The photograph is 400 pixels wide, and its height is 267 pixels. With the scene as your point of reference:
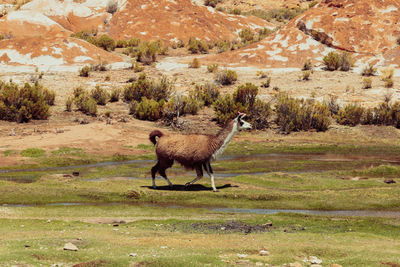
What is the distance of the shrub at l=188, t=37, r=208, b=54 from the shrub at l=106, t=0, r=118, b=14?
15039 millimetres

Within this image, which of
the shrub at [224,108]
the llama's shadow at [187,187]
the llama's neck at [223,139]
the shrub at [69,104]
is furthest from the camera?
the shrub at [69,104]

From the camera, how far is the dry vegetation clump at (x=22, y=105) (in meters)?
34.6

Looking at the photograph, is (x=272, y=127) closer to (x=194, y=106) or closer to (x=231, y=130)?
A: (x=194, y=106)

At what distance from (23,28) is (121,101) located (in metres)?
22.7

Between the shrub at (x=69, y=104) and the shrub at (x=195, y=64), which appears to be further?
the shrub at (x=195, y=64)

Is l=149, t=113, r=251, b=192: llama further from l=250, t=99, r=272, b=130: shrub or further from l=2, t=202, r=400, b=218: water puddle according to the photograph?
l=250, t=99, r=272, b=130: shrub

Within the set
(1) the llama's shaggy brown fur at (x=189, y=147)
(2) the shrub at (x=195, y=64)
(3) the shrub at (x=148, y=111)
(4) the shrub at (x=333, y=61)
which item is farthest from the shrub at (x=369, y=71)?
(1) the llama's shaggy brown fur at (x=189, y=147)

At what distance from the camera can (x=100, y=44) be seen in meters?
56.5

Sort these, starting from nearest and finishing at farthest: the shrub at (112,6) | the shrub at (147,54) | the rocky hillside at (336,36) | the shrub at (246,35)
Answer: the rocky hillside at (336,36) < the shrub at (147,54) < the shrub at (246,35) < the shrub at (112,6)

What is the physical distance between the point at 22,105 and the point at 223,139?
20.8m

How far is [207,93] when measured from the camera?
41188 mm

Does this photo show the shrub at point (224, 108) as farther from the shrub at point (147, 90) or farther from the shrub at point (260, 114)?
the shrub at point (147, 90)

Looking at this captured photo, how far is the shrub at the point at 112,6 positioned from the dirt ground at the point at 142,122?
19.1 metres

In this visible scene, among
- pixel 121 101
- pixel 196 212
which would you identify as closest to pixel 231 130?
pixel 196 212
